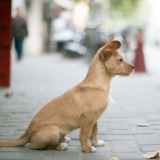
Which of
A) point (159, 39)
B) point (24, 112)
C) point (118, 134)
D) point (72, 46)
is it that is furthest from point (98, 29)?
point (159, 39)

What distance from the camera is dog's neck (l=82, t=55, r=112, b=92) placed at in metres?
3.45

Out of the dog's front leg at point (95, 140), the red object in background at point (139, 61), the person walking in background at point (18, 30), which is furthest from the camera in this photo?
the person walking in background at point (18, 30)

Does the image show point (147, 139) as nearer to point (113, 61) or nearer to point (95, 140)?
point (95, 140)

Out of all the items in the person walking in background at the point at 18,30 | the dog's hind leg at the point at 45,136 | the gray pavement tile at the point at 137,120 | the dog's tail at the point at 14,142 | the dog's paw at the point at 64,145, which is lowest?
the gray pavement tile at the point at 137,120

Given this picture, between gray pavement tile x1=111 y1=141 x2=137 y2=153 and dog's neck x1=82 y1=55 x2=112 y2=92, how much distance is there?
71 cm

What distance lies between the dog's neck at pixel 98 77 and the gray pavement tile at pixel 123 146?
0.71 meters

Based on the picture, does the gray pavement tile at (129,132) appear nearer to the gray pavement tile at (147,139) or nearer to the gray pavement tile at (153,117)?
the gray pavement tile at (147,139)

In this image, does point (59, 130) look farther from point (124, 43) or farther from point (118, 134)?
point (124, 43)

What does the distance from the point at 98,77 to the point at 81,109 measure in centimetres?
44

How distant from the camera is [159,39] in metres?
41.2

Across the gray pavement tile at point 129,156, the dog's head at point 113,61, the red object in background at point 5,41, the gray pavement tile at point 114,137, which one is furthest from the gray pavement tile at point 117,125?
the red object in background at point 5,41

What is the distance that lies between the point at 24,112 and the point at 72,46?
1328 centimetres

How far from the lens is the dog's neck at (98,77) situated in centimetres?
345

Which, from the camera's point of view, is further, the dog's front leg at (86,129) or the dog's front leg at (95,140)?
the dog's front leg at (95,140)
